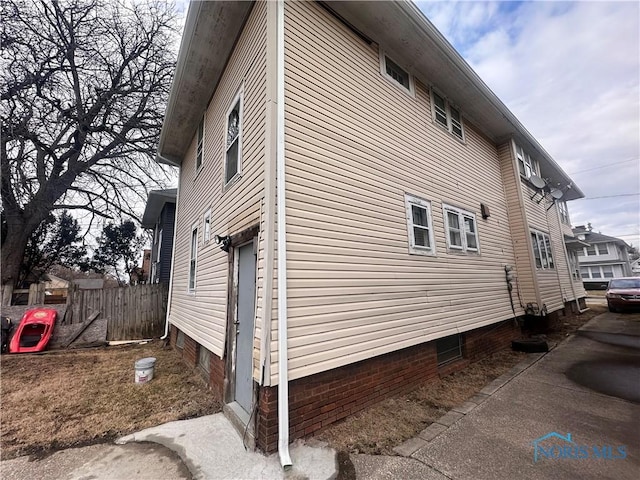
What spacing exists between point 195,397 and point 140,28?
1402 cm

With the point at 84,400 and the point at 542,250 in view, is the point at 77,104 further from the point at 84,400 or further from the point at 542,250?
the point at 542,250

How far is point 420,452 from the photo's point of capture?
9.30 feet

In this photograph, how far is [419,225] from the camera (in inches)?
208

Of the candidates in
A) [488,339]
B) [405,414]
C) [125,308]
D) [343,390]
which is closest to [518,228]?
[488,339]

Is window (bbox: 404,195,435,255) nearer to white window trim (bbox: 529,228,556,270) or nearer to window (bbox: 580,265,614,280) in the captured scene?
white window trim (bbox: 529,228,556,270)

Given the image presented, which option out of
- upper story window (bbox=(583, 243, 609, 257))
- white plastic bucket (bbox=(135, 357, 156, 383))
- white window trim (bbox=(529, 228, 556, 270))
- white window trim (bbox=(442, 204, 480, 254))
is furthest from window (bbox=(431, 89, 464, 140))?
upper story window (bbox=(583, 243, 609, 257))

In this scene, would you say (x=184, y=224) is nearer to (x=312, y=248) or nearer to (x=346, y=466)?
(x=312, y=248)

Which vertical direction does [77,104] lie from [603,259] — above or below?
above

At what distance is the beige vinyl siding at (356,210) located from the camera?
3436mm

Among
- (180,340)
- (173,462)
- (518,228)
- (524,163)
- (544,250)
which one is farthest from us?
(524,163)

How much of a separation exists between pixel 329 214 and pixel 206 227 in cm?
338

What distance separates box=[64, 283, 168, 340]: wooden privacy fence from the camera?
8266mm

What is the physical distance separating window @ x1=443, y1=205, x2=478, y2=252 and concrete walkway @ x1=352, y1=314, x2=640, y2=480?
Answer: 267 cm

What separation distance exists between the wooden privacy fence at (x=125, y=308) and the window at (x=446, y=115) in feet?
33.1
